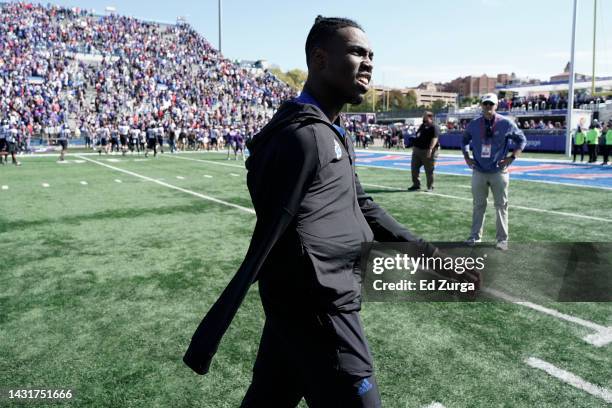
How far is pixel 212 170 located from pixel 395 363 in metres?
15.8

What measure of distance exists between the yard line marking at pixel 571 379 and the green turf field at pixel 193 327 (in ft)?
0.11

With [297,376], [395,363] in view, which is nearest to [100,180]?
[395,363]

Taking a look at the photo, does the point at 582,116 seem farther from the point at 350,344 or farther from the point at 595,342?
the point at 350,344

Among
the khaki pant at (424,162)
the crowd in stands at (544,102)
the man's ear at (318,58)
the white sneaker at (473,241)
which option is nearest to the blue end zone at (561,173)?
the khaki pant at (424,162)

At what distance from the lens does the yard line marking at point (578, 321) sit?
3672 millimetres

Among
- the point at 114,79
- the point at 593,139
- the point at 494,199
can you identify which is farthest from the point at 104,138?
→ the point at 494,199

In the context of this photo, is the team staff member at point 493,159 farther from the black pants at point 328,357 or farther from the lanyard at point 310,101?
the black pants at point 328,357

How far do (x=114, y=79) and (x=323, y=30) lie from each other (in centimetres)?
4384

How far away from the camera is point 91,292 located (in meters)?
4.89

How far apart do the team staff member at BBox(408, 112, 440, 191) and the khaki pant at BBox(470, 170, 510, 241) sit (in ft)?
17.2

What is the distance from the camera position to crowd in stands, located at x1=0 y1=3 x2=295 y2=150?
3525 cm

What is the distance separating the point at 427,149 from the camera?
12.0m

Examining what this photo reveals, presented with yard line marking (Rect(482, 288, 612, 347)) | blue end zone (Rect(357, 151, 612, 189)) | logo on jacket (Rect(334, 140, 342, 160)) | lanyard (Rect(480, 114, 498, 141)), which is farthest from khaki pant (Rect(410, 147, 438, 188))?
logo on jacket (Rect(334, 140, 342, 160))

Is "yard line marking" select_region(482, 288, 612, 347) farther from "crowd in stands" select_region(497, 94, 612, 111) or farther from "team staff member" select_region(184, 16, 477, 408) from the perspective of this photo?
"crowd in stands" select_region(497, 94, 612, 111)
